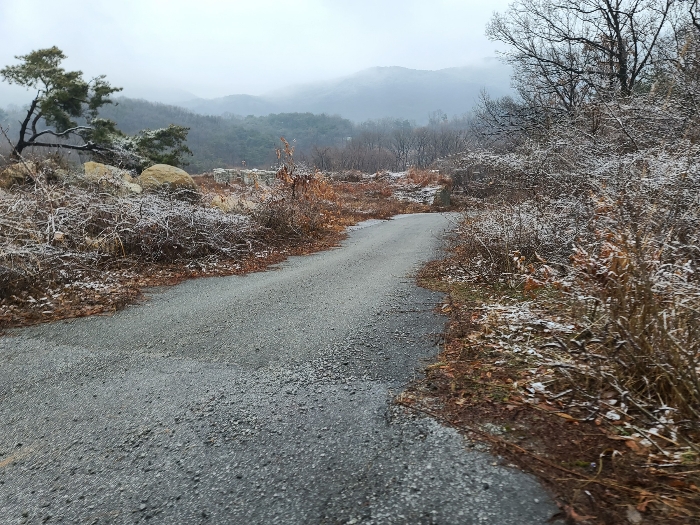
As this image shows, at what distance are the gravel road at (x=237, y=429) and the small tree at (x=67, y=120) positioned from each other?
598 inches

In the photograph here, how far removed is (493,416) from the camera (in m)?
2.03

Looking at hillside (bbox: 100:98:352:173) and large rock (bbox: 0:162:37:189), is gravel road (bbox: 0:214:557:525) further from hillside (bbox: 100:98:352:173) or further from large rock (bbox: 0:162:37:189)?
hillside (bbox: 100:98:352:173)

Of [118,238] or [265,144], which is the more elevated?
[265,144]

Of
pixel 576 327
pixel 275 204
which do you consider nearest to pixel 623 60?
pixel 275 204

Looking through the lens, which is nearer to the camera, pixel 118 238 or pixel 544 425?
pixel 544 425

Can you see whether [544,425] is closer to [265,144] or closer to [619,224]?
[619,224]

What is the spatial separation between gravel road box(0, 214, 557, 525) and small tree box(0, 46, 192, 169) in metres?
15.2

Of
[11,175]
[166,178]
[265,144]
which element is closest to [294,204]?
[166,178]

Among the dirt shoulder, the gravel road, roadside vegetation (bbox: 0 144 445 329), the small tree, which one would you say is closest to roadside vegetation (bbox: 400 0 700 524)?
the dirt shoulder

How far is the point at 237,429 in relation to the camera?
2092 mm

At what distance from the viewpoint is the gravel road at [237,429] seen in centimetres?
155

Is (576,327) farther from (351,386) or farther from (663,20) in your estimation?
(663,20)

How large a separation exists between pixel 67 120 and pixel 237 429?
20.0 metres

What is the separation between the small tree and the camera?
640 inches
